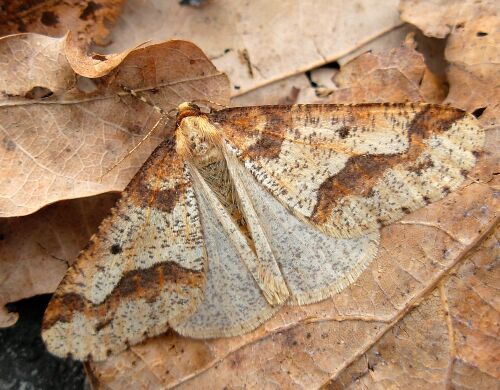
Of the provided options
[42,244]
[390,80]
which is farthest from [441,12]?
[42,244]

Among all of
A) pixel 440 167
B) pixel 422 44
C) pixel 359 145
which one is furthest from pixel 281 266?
pixel 422 44

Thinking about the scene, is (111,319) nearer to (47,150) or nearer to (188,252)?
(188,252)

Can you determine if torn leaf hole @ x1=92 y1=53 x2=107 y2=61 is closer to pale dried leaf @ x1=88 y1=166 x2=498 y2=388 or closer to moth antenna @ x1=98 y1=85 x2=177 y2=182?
moth antenna @ x1=98 y1=85 x2=177 y2=182

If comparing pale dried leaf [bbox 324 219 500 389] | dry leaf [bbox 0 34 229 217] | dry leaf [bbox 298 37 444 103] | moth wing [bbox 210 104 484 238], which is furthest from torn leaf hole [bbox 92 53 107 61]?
pale dried leaf [bbox 324 219 500 389]

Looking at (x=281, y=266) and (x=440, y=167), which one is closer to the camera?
(x=440, y=167)

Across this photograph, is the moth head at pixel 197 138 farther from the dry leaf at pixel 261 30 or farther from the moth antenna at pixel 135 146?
the dry leaf at pixel 261 30

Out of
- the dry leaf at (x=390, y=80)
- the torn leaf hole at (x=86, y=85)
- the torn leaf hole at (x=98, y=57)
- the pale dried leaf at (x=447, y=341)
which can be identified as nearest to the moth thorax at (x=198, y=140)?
the torn leaf hole at (x=98, y=57)

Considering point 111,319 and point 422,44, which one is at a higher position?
point 422,44
